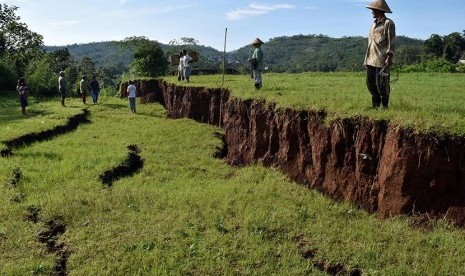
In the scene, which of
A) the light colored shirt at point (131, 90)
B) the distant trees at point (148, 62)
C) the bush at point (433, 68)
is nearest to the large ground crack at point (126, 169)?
the light colored shirt at point (131, 90)

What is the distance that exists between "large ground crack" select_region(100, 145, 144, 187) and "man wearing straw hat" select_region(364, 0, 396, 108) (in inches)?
265

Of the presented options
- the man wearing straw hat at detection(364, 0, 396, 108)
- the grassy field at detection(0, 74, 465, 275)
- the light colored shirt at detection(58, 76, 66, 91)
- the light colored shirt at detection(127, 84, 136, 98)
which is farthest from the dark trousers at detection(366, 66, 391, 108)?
the light colored shirt at detection(58, 76, 66, 91)

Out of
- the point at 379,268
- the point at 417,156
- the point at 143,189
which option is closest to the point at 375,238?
the point at 379,268

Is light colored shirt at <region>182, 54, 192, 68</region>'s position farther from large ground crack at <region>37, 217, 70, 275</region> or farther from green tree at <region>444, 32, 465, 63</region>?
green tree at <region>444, 32, 465, 63</region>

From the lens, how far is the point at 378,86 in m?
9.06

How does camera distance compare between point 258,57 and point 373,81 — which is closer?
point 373,81

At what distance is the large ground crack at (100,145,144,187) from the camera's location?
1170 centimetres

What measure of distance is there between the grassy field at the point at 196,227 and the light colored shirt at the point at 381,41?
126cm

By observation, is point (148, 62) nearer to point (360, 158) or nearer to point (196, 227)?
point (360, 158)

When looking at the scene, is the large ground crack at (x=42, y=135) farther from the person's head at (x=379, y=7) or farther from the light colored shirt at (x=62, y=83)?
the person's head at (x=379, y=7)

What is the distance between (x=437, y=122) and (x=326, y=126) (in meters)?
2.77

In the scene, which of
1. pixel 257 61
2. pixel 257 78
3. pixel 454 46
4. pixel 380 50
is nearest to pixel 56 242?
pixel 380 50

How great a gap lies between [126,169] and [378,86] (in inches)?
285

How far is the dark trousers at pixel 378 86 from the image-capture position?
29.5ft
